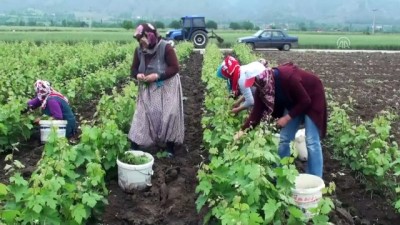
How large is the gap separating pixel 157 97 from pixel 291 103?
1779 mm

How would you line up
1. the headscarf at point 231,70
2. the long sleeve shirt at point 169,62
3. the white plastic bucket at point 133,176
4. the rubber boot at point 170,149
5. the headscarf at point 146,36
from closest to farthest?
the white plastic bucket at point 133,176 → the headscarf at point 231,70 → the headscarf at point 146,36 → the long sleeve shirt at point 169,62 → the rubber boot at point 170,149

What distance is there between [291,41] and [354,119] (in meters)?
21.5

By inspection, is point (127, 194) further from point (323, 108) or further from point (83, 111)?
point (83, 111)

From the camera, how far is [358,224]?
4.48 m

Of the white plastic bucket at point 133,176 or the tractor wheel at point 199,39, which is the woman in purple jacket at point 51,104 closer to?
the white plastic bucket at point 133,176

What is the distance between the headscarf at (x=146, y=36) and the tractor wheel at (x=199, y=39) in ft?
74.9

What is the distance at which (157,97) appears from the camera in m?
5.84

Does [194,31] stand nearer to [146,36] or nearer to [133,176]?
[146,36]

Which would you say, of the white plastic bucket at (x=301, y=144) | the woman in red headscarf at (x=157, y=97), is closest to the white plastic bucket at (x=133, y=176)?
the woman in red headscarf at (x=157, y=97)

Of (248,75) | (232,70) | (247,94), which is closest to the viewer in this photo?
(248,75)

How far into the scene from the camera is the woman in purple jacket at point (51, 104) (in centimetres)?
618

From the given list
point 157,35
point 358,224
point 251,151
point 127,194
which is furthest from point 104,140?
point 358,224

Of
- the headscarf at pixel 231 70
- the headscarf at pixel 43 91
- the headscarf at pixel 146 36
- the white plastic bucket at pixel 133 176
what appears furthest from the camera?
the headscarf at pixel 43 91

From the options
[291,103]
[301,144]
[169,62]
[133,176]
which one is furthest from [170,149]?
[291,103]
